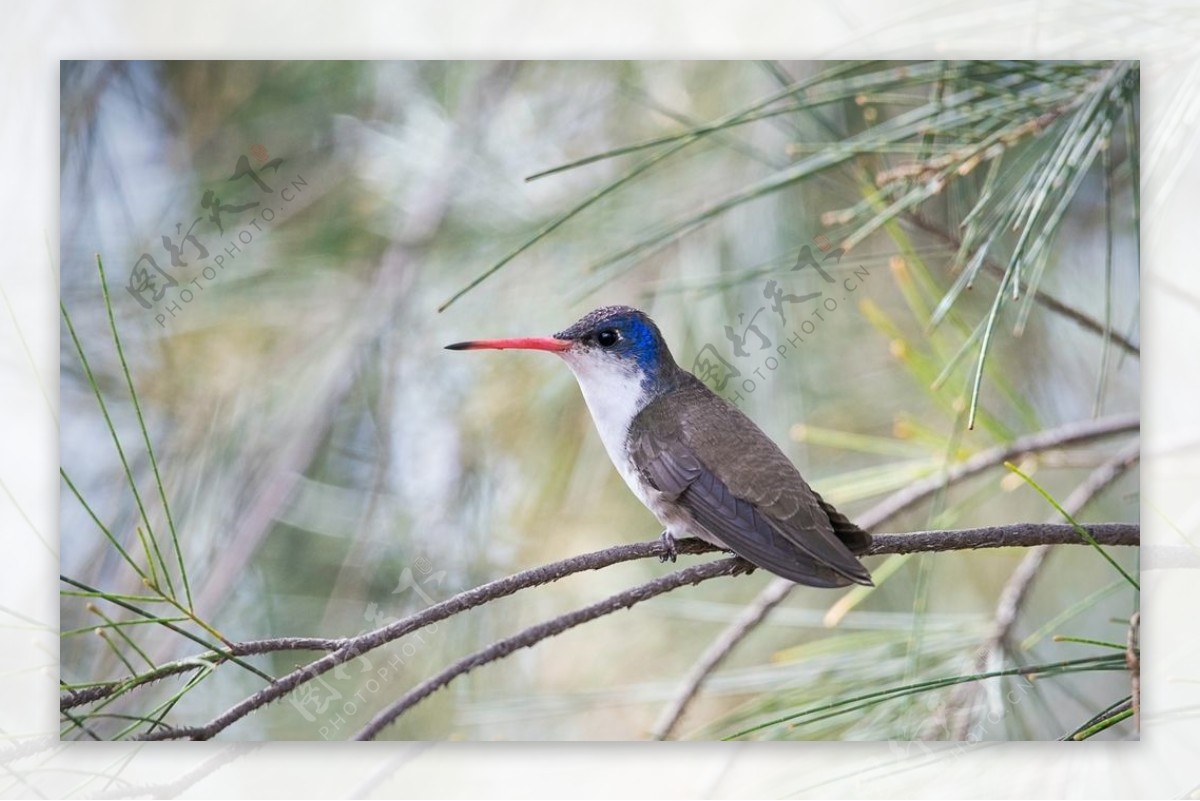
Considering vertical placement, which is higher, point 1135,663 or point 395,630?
point 395,630

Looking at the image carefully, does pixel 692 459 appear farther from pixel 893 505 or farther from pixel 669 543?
pixel 893 505

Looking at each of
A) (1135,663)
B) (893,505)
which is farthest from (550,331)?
(1135,663)

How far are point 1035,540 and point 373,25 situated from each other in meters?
1.38

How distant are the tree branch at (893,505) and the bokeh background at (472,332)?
73mm

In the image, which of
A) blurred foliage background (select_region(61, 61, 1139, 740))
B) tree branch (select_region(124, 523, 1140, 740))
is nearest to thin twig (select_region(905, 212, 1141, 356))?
blurred foliage background (select_region(61, 61, 1139, 740))

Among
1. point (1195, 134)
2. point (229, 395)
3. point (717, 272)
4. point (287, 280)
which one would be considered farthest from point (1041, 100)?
point (229, 395)

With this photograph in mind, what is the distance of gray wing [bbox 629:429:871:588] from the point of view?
6.49 ft

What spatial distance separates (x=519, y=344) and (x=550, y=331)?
9 centimetres

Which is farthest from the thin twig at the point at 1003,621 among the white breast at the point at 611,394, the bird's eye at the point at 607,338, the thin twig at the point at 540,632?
the bird's eye at the point at 607,338

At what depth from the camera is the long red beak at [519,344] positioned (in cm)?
213

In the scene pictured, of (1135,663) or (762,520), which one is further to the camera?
(1135,663)

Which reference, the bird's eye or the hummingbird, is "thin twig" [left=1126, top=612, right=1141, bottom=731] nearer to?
the hummingbird

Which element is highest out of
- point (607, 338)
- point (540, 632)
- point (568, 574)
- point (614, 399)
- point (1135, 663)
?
point (607, 338)

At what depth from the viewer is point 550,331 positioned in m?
2.21
